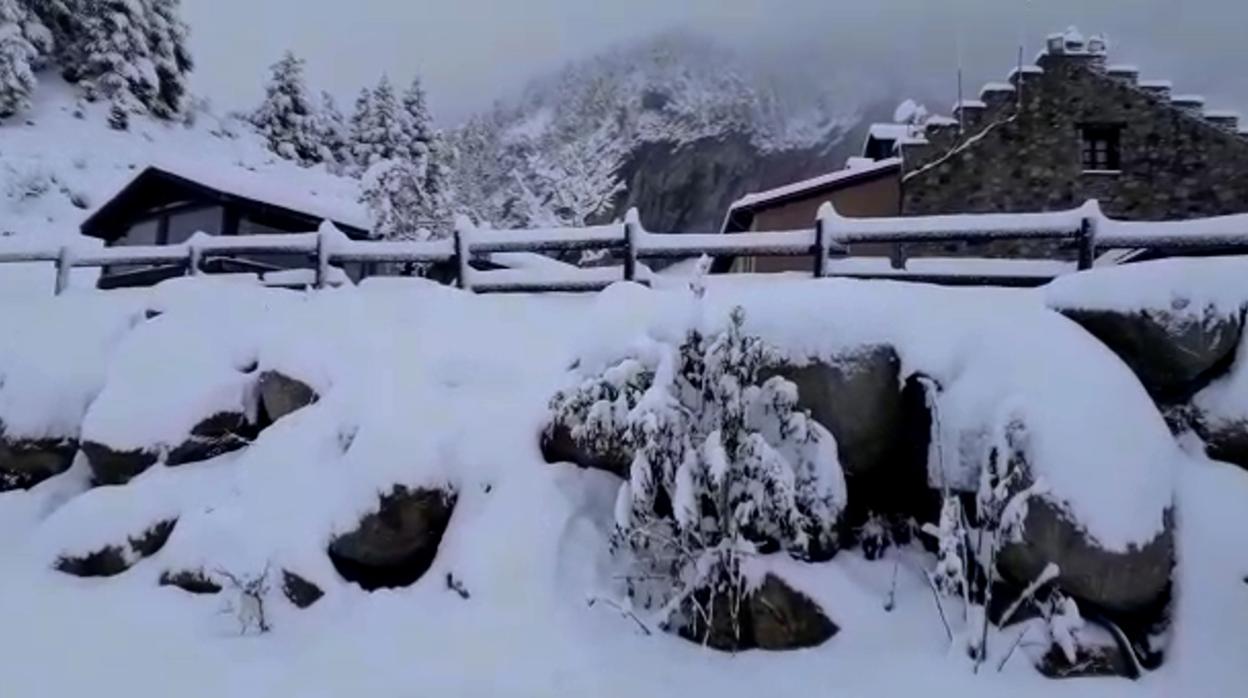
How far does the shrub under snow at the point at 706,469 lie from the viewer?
18.7 feet

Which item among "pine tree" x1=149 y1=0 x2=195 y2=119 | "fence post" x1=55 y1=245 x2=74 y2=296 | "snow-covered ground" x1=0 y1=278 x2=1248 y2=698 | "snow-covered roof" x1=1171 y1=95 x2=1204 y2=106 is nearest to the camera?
"snow-covered ground" x1=0 y1=278 x2=1248 y2=698

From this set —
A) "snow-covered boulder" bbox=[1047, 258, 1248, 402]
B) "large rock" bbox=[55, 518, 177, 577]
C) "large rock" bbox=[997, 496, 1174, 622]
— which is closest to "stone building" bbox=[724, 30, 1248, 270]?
"snow-covered boulder" bbox=[1047, 258, 1248, 402]

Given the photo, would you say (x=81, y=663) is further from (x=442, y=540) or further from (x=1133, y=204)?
(x=1133, y=204)

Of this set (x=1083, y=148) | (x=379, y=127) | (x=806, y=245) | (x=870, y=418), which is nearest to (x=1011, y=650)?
(x=870, y=418)

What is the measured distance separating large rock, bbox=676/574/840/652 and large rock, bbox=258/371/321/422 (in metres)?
4.08

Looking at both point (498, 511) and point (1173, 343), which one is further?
point (498, 511)

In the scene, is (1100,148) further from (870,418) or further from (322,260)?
(322,260)

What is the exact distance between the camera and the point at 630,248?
930 cm

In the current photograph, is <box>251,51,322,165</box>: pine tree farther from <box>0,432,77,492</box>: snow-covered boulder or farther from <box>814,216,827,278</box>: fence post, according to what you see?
<box>814,216,827,278</box>: fence post

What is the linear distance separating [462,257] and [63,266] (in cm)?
620

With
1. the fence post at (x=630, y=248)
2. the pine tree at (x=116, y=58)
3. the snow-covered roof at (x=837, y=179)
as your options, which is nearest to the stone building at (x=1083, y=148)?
the snow-covered roof at (x=837, y=179)

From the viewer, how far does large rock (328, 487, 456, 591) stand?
21.5ft

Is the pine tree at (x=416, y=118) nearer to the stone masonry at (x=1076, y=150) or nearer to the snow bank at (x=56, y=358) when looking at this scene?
the stone masonry at (x=1076, y=150)

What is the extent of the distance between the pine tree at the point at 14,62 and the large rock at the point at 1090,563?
35358 millimetres
